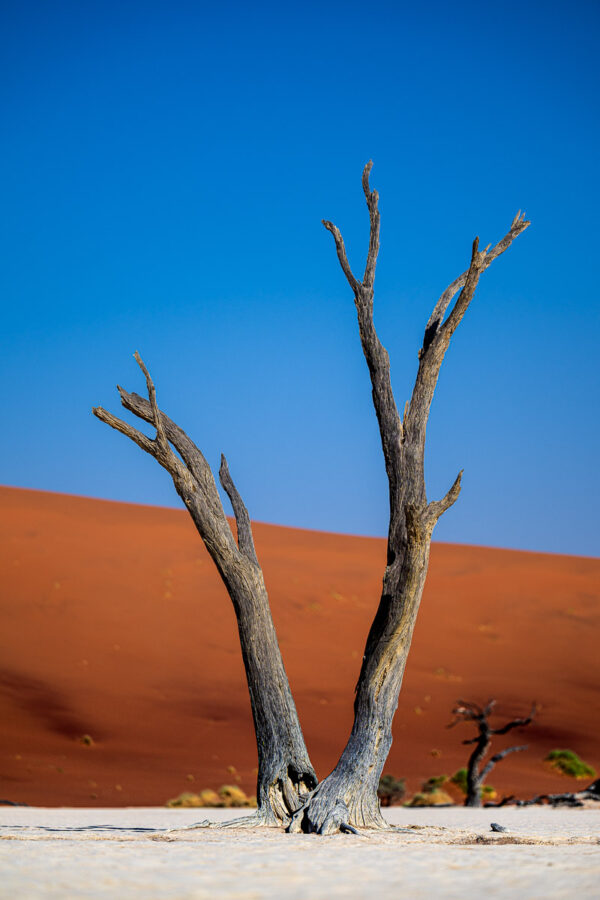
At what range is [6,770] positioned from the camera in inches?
624

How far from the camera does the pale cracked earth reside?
3977 mm

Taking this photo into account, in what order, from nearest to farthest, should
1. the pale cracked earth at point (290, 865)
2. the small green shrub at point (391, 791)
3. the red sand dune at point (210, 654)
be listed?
the pale cracked earth at point (290, 865)
the small green shrub at point (391, 791)
the red sand dune at point (210, 654)

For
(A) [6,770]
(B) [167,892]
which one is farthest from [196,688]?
(B) [167,892]

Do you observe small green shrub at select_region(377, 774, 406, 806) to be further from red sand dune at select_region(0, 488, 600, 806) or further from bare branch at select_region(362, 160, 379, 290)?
bare branch at select_region(362, 160, 379, 290)

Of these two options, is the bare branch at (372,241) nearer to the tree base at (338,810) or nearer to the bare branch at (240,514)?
the bare branch at (240,514)

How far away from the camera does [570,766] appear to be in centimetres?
1762

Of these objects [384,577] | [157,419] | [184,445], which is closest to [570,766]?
[384,577]

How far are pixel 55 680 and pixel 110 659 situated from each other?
84.1 inches

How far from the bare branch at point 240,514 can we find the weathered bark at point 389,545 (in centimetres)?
139

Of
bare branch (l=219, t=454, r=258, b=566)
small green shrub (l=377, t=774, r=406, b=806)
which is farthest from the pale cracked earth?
small green shrub (l=377, t=774, r=406, b=806)

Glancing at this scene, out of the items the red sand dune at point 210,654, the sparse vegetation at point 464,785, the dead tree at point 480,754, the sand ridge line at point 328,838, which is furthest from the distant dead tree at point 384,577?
the sparse vegetation at point 464,785

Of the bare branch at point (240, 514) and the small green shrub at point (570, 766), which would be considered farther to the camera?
the small green shrub at point (570, 766)

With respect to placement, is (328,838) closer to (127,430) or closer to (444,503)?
(444,503)

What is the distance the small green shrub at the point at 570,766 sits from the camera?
17562 millimetres
